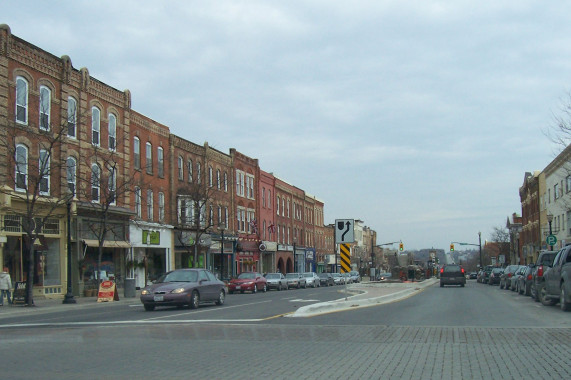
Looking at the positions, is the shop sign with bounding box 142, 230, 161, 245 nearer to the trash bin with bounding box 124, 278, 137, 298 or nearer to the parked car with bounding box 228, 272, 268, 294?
the parked car with bounding box 228, 272, 268, 294

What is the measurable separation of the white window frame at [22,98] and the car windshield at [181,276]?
13643mm

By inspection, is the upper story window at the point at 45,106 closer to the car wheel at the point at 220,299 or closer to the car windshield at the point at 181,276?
the car windshield at the point at 181,276

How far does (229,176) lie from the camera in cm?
5753

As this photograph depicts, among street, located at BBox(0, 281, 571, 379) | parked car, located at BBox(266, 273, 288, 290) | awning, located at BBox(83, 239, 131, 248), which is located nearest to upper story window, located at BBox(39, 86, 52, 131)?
awning, located at BBox(83, 239, 131, 248)

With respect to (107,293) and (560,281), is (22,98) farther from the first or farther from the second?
(560,281)

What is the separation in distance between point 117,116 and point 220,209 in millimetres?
16950

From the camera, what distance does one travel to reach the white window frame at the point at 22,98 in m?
31.0

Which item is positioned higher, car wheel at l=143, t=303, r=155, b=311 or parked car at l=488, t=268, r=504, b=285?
car wheel at l=143, t=303, r=155, b=311

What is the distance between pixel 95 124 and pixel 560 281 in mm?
27691

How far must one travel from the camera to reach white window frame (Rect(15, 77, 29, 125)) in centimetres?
3103

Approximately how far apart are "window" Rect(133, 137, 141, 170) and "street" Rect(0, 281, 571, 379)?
24.5 meters

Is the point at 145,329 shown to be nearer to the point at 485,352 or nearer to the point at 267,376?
the point at 267,376

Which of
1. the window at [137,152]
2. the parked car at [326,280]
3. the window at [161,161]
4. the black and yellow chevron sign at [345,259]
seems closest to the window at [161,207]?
the window at [161,161]

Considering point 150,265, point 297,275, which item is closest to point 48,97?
point 150,265
